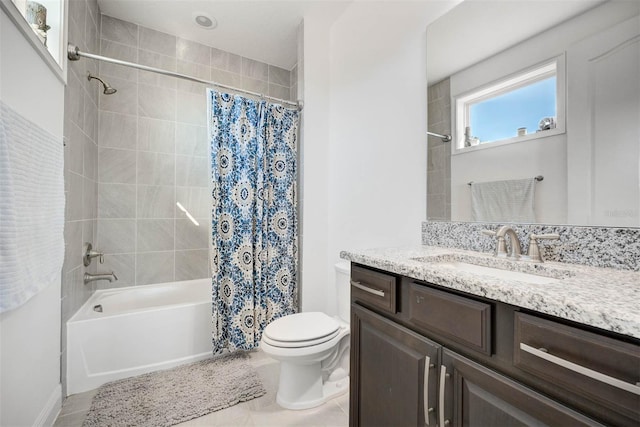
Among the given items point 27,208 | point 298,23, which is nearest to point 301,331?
point 27,208

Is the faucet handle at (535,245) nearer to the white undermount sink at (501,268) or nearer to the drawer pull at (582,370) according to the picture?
the white undermount sink at (501,268)

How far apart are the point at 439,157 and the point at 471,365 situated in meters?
1.04

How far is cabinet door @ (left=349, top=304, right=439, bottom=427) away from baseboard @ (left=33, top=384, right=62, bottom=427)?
1.42 m

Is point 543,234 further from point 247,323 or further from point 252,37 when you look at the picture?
point 252,37

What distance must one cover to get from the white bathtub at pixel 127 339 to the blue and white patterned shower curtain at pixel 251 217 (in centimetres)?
17

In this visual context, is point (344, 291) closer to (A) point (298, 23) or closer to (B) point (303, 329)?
(B) point (303, 329)

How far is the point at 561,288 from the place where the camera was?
643 mm

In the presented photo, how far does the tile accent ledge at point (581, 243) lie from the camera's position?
33.9 inches

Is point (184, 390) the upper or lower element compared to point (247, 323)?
lower

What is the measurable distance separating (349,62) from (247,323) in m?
2.09

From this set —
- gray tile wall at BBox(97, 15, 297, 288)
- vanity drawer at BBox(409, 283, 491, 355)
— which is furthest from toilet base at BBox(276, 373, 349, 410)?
gray tile wall at BBox(97, 15, 297, 288)

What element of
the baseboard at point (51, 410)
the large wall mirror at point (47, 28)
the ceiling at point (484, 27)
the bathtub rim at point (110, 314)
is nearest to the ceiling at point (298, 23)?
the ceiling at point (484, 27)

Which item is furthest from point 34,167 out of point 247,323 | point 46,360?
point 247,323

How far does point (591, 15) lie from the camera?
974mm
